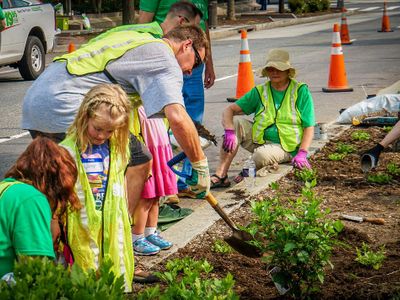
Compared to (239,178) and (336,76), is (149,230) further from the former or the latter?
(336,76)

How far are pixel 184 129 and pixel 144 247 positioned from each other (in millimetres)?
1046

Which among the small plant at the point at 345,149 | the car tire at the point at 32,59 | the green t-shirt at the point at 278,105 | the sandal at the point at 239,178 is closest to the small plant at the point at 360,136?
the small plant at the point at 345,149

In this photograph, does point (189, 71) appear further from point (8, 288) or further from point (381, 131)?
point (381, 131)

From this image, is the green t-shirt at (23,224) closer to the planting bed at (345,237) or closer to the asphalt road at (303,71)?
the planting bed at (345,237)

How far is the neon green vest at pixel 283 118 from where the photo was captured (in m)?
7.70

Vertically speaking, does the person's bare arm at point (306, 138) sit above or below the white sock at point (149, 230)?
above

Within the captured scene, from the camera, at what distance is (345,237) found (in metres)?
5.80

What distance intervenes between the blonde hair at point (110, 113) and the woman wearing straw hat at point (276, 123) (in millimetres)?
2960

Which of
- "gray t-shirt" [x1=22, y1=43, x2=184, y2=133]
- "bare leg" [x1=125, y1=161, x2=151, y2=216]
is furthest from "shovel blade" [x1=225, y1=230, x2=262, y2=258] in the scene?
"gray t-shirt" [x1=22, y1=43, x2=184, y2=133]

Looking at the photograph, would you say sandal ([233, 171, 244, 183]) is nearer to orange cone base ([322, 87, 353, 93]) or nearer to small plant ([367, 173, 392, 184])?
small plant ([367, 173, 392, 184])

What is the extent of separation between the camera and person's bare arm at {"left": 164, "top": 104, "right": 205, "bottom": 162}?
484 cm

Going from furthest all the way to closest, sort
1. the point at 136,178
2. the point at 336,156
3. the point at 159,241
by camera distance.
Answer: the point at 336,156 → the point at 159,241 → the point at 136,178

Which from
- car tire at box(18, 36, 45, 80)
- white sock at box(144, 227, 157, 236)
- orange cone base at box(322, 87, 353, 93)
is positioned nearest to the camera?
white sock at box(144, 227, 157, 236)

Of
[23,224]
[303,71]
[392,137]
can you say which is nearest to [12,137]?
[392,137]
